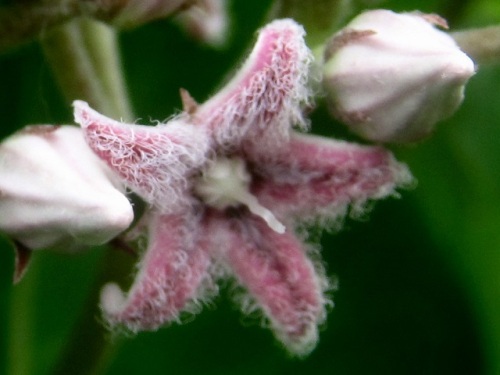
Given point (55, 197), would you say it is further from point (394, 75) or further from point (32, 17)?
point (394, 75)

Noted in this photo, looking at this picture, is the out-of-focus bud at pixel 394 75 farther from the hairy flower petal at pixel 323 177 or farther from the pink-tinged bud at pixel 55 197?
the pink-tinged bud at pixel 55 197

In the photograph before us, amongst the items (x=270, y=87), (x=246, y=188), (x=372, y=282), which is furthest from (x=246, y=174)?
(x=372, y=282)

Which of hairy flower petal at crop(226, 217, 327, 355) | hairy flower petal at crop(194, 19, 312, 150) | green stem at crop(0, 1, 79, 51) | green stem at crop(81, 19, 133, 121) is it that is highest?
green stem at crop(0, 1, 79, 51)

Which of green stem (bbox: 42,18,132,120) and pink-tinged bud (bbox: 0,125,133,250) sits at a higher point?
pink-tinged bud (bbox: 0,125,133,250)

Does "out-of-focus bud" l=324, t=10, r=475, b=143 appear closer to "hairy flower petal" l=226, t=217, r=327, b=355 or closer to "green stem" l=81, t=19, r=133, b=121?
"hairy flower petal" l=226, t=217, r=327, b=355

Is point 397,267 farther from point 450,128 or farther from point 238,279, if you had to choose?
point 238,279

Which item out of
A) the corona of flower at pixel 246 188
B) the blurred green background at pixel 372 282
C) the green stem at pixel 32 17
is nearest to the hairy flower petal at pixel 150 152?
the corona of flower at pixel 246 188

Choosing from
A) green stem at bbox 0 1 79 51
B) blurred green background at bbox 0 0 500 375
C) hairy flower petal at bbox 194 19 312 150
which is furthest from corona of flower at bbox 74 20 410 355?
blurred green background at bbox 0 0 500 375

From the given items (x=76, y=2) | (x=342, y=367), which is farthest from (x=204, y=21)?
(x=342, y=367)
